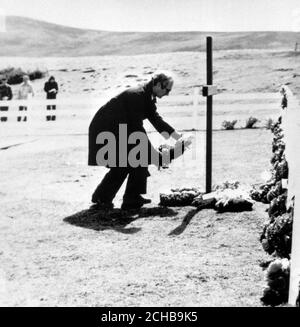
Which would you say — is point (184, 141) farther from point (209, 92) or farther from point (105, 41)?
point (105, 41)

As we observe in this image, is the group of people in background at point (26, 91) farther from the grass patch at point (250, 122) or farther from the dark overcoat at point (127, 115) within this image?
the dark overcoat at point (127, 115)

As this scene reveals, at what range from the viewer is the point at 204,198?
6449 mm

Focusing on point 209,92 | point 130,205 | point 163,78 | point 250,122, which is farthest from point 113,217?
point 250,122

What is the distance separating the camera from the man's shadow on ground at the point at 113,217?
583cm

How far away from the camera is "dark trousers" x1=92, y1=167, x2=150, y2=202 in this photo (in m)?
6.38

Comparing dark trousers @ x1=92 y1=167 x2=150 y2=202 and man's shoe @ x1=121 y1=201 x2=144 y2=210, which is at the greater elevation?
dark trousers @ x1=92 y1=167 x2=150 y2=202

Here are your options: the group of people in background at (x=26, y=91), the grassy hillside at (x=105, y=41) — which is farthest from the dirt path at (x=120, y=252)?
the grassy hillside at (x=105, y=41)

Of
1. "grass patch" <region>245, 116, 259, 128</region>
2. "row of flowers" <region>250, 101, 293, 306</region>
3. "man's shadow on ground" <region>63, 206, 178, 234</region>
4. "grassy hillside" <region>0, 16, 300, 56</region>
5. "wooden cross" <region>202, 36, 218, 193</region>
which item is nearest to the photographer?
"row of flowers" <region>250, 101, 293, 306</region>

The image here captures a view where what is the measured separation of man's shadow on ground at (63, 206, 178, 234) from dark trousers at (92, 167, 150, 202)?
0.68 feet

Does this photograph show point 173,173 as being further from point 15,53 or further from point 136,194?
point 15,53

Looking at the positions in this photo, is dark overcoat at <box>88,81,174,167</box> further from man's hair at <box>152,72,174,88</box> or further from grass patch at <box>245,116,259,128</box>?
grass patch at <box>245,116,259,128</box>

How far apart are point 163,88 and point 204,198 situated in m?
1.37

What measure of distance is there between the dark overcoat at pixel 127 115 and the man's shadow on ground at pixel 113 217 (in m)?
0.59

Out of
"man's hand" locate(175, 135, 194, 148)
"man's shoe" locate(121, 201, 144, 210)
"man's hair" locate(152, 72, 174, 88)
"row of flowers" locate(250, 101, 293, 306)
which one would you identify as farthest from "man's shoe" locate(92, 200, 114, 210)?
"row of flowers" locate(250, 101, 293, 306)
